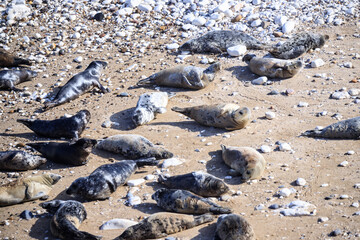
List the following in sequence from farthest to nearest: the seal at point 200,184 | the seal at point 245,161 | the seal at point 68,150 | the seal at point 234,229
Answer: the seal at point 68,150 → the seal at point 245,161 → the seal at point 200,184 → the seal at point 234,229

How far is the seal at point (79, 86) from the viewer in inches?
303

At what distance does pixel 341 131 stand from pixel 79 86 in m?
4.31

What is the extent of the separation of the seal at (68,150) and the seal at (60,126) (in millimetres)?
442

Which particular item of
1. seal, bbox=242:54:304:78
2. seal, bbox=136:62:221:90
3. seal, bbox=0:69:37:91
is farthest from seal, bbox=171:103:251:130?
seal, bbox=0:69:37:91

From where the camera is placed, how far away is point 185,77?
26.0ft

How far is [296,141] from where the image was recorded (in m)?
6.23

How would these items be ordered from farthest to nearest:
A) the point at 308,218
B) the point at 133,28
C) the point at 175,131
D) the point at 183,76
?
1. the point at 133,28
2. the point at 183,76
3. the point at 175,131
4. the point at 308,218

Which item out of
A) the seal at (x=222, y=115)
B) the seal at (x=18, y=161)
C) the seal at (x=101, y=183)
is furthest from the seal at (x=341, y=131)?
the seal at (x=18, y=161)

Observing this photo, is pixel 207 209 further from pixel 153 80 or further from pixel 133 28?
pixel 133 28

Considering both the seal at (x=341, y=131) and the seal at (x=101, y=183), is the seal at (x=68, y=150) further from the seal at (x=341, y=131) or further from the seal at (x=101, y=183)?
the seal at (x=341, y=131)

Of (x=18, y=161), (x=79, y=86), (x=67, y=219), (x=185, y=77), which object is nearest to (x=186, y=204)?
(x=67, y=219)

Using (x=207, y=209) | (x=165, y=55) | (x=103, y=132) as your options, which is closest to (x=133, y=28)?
(x=165, y=55)

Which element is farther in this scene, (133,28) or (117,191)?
(133,28)

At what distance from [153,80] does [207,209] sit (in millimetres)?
3723
